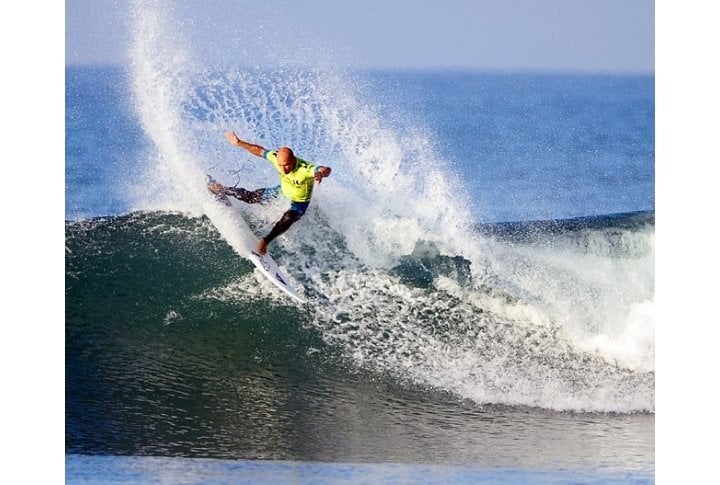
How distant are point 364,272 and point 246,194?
2.68 feet

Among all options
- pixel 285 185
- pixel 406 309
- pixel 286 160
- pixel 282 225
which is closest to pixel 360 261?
pixel 406 309

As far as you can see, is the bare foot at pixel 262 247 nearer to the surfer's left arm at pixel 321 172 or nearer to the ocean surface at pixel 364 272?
the ocean surface at pixel 364 272

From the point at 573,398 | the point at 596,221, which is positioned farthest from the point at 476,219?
the point at 573,398

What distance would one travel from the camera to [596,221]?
5348mm

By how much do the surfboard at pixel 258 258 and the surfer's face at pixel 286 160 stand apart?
0.40 metres

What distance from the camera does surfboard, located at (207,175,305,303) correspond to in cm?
519

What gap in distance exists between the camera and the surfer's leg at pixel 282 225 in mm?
5133

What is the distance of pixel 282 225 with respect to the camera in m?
A: 5.14

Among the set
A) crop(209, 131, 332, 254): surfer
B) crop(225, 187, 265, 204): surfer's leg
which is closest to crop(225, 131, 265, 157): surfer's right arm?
crop(209, 131, 332, 254): surfer

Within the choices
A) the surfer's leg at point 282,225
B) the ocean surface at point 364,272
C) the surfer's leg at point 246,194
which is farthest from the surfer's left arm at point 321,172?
the surfer's leg at point 246,194

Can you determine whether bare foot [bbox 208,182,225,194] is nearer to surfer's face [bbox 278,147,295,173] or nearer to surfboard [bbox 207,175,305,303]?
surfboard [bbox 207,175,305,303]
